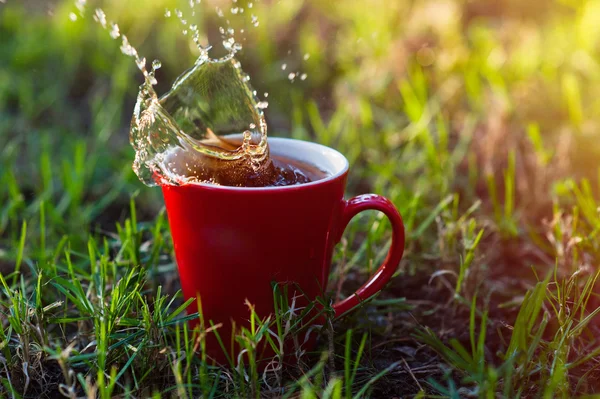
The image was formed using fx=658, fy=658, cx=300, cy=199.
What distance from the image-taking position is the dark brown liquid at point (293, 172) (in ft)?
3.81

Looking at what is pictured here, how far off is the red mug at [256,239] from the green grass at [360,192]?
0.13 feet

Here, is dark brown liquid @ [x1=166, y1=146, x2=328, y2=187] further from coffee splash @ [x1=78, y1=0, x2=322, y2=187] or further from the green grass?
the green grass

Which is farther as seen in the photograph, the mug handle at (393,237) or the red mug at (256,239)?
the mug handle at (393,237)

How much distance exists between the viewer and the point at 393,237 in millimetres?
1192

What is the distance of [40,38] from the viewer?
3.05 meters

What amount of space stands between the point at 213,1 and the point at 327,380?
2531 mm

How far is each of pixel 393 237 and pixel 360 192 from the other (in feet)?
2.97

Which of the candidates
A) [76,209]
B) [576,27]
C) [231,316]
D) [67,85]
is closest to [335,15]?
[576,27]

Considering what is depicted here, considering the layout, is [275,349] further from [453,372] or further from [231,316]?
[453,372]

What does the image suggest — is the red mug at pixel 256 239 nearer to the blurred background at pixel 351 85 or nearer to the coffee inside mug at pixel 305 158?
the coffee inside mug at pixel 305 158

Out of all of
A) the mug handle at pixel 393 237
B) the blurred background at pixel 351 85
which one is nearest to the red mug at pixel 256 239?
the mug handle at pixel 393 237

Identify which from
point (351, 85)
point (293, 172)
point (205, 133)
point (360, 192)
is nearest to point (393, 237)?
point (293, 172)

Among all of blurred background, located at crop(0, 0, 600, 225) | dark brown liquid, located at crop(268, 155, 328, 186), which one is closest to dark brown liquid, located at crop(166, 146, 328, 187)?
dark brown liquid, located at crop(268, 155, 328, 186)

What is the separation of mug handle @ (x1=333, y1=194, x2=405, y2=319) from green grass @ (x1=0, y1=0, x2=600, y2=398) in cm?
7
